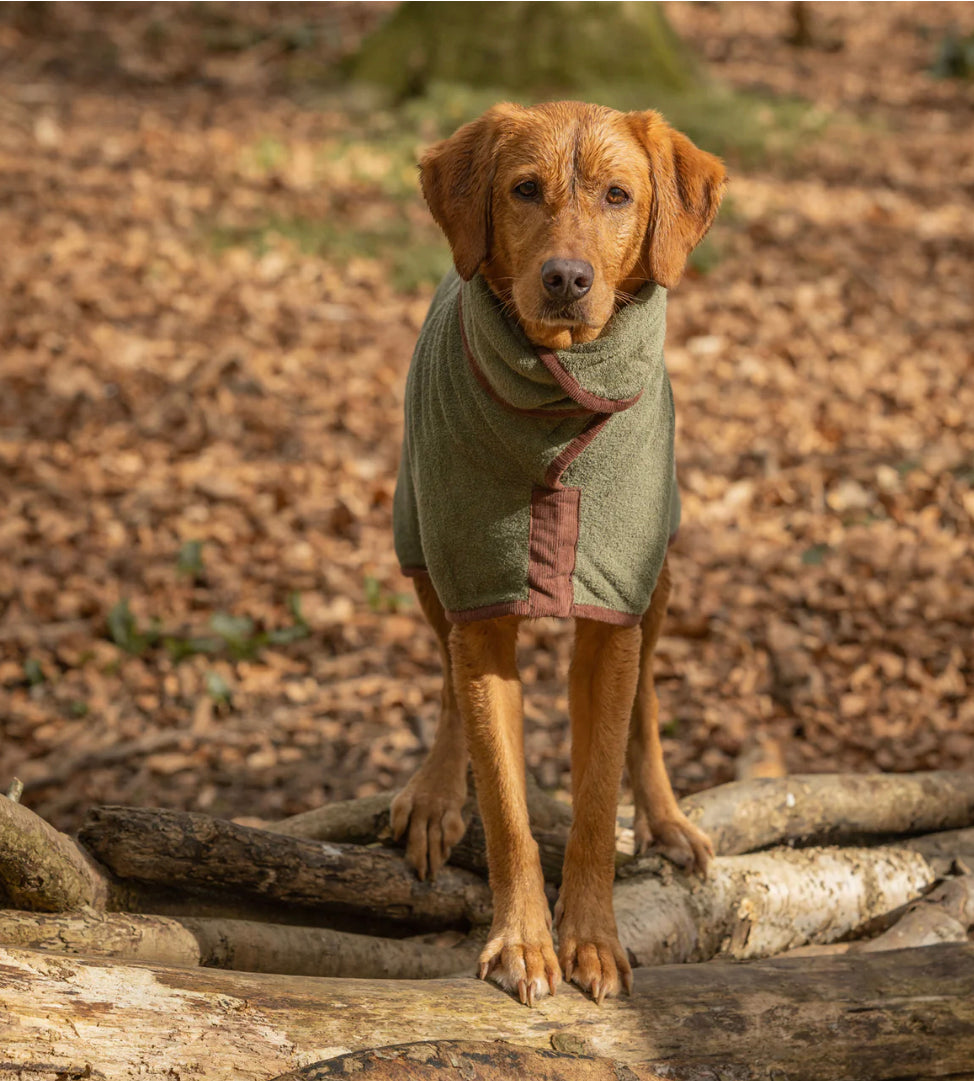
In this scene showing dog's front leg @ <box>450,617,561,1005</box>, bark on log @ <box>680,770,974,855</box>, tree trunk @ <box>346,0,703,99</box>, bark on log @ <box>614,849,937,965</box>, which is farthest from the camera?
tree trunk @ <box>346,0,703,99</box>

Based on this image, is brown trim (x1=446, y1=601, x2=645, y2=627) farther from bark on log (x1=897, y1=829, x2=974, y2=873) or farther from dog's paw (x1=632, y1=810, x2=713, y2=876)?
bark on log (x1=897, y1=829, x2=974, y2=873)

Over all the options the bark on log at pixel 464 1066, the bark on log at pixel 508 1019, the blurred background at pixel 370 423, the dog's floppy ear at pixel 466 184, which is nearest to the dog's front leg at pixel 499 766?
the bark on log at pixel 508 1019

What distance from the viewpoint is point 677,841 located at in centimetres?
368

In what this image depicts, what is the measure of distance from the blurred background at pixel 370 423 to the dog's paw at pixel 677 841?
1074mm

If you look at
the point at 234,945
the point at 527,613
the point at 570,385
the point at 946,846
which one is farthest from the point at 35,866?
the point at 946,846

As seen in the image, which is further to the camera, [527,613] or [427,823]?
[427,823]

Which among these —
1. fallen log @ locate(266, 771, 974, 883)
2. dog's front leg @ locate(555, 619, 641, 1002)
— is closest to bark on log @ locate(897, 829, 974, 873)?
fallen log @ locate(266, 771, 974, 883)

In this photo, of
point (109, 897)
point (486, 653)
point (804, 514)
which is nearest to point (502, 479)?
point (486, 653)

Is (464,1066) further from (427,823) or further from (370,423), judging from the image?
(370,423)

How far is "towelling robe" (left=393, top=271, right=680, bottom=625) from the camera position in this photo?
285 centimetres

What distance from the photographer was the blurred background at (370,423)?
516 centimetres

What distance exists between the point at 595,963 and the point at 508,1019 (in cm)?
31

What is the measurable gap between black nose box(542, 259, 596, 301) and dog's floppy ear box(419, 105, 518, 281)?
0.74 feet

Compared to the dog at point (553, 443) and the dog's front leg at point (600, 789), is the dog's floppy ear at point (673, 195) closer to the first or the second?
the dog at point (553, 443)
